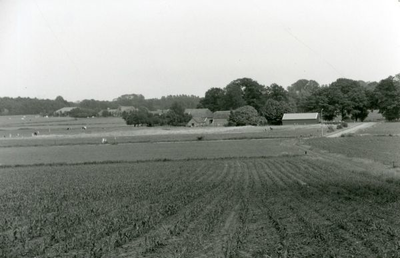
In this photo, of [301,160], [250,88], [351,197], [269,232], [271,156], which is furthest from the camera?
[250,88]

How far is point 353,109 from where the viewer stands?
11944cm

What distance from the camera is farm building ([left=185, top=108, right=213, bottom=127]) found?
124750mm

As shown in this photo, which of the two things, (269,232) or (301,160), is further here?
(301,160)

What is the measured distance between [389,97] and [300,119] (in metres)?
27.5

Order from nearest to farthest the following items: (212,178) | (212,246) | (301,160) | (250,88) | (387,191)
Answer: (212,246), (387,191), (212,178), (301,160), (250,88)

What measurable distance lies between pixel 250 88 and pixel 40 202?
127m

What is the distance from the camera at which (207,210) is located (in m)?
18.0

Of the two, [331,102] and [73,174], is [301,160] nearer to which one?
[73,174]

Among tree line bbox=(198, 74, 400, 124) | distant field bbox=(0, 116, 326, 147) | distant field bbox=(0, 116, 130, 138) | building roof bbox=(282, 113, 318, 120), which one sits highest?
tree line bbox=(198, 74, 400, 124)

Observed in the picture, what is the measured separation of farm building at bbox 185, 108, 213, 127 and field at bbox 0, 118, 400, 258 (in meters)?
86.1

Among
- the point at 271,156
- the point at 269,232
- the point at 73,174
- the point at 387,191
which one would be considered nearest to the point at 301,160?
the point at 271,156

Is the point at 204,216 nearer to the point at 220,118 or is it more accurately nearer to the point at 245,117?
the point at 245,117

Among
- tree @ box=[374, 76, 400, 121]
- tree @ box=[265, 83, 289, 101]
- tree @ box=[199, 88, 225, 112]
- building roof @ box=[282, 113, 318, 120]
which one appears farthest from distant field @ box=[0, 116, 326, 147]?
tree @ box=[199, 88, 225, 112]

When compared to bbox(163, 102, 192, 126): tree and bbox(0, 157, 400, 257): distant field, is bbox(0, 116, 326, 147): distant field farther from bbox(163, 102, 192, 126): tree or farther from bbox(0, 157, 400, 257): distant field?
bbox(0, 157, 400, 257): distant field
